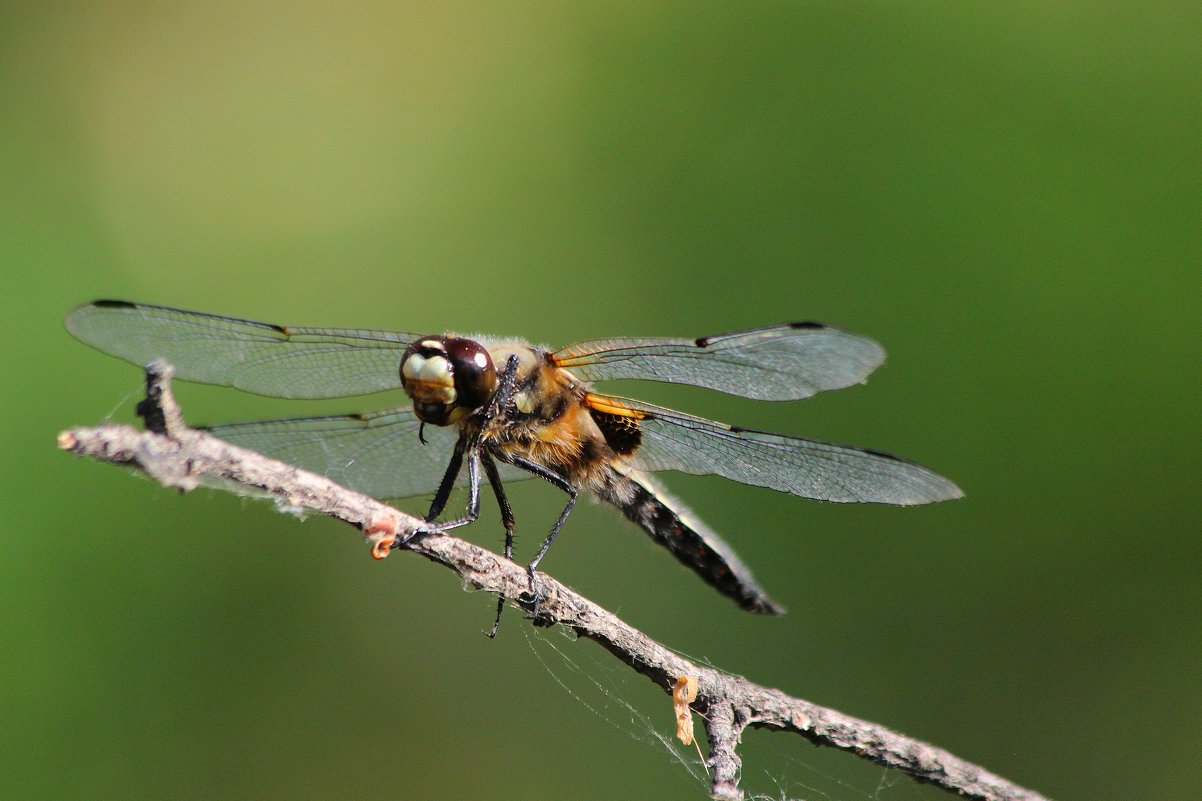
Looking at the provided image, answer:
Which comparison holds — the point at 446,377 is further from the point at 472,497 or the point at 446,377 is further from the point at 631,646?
the point at 631,646

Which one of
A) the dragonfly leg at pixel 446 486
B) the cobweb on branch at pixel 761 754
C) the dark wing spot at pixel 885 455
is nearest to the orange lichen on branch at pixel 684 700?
the dragonfly leg at pixel 446 486

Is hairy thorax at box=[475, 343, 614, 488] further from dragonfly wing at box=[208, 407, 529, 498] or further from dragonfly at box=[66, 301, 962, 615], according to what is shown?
dragonfly wing at box=[208, 407, 529, 498]

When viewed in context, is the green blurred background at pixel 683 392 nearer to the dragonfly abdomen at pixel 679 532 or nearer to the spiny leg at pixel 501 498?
the dragonfly abdomen at pixel 679 532

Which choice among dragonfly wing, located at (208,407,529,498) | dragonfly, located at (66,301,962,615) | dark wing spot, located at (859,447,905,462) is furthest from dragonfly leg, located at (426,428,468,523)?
dark wing spot, located at (859,447,905,462)

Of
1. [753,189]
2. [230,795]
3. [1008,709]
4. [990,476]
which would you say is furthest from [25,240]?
[1008,709]

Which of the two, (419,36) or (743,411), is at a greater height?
(419,36)

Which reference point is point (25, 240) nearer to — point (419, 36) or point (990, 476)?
point (419, 36)


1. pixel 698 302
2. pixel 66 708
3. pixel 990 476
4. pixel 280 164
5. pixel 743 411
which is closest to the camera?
pixel 66 708

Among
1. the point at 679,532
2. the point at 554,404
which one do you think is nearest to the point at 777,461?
the point at 679,532
